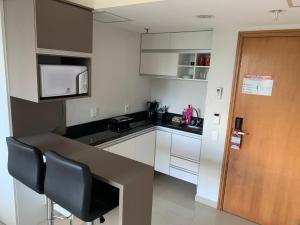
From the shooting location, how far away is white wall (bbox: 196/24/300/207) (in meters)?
2.68

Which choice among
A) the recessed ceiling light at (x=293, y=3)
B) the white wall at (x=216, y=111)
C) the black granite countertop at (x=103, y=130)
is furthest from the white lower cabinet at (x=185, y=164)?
the recessed ceiling light at (x=293, y=3)

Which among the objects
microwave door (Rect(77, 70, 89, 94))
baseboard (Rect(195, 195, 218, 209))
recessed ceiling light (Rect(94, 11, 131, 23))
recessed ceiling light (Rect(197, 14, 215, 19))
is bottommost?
baseboard (Rect(195, 195, 218, 209))

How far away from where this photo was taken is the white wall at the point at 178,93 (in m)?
3.48

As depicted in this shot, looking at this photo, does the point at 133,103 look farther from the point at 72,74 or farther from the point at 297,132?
the point at 297,132

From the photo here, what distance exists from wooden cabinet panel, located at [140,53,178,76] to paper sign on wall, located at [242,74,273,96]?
3.23ft

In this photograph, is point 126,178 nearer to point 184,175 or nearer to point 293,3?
point 293,3

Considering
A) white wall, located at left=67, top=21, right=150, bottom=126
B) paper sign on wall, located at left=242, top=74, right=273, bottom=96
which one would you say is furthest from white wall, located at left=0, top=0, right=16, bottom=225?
paper sign on wall, located at left=242, top=74, right=273, bottom=96

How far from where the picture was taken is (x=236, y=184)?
2.85 metres

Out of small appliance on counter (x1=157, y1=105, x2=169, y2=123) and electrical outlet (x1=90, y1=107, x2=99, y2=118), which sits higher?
electrical outlet (x1=90, y1=107, x2=99, y2=118)

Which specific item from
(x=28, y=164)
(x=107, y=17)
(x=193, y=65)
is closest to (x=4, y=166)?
(x=28, y=164)

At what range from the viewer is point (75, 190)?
4.10 ft

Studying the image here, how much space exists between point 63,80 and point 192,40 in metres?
1.77

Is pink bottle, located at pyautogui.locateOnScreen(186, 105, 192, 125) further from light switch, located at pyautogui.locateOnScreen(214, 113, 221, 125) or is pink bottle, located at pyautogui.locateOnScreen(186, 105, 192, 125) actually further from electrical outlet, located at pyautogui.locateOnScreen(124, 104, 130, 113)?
electrical outlet, located at pyautogui.locateOnScreen(124, 104, 130, 113)

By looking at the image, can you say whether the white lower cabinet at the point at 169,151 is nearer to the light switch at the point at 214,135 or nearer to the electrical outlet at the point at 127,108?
the light switch at the point at 214,135
